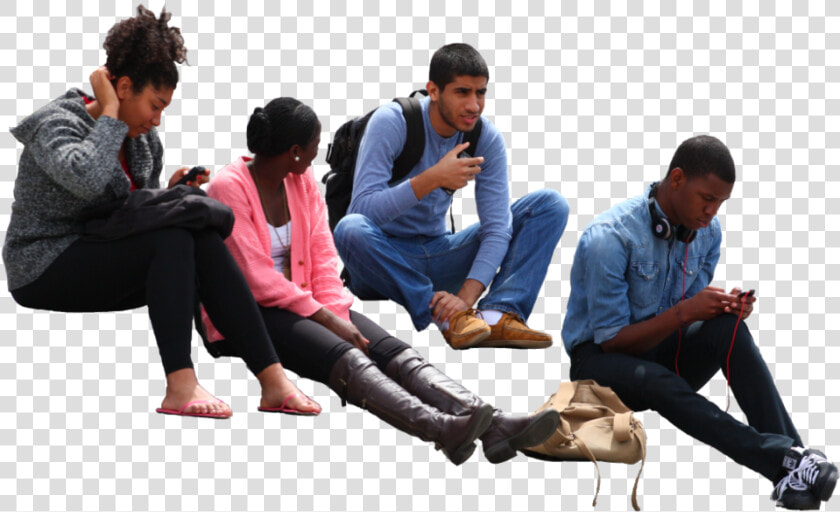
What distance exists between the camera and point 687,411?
805cm

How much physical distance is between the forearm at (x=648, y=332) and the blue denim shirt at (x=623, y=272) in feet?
0.17

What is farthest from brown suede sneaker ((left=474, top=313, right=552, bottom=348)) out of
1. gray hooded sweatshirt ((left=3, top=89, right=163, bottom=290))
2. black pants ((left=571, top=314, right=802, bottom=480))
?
gray hooded sweatshirt ((left=3, top=89, right=163, bottom=290))

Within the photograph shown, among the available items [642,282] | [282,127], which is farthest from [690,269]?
[282,127]

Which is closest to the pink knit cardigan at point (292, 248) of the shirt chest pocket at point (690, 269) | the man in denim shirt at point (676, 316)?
the man in denim shirt at point (676, 316)

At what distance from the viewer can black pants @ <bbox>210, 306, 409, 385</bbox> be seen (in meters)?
8.29

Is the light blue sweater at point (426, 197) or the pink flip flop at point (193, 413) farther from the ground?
the light blue sweater at point (426, 197)

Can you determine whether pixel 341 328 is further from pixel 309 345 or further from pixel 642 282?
pixel 642 282

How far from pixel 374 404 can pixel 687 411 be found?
1.59m

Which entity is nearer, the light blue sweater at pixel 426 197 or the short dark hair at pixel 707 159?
the short dark hair at pixel 707 159

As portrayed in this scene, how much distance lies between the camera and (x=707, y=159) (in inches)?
328

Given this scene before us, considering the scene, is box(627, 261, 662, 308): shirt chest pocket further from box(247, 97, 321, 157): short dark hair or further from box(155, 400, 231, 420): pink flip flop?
box(155, 400, 231, 420): pink flip flop

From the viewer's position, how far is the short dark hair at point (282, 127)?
8.53 metres

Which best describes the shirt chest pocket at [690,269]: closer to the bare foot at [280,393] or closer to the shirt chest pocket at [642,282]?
the shirt chest pocket at [642,282]

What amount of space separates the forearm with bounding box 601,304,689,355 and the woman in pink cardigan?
2.91 feet
